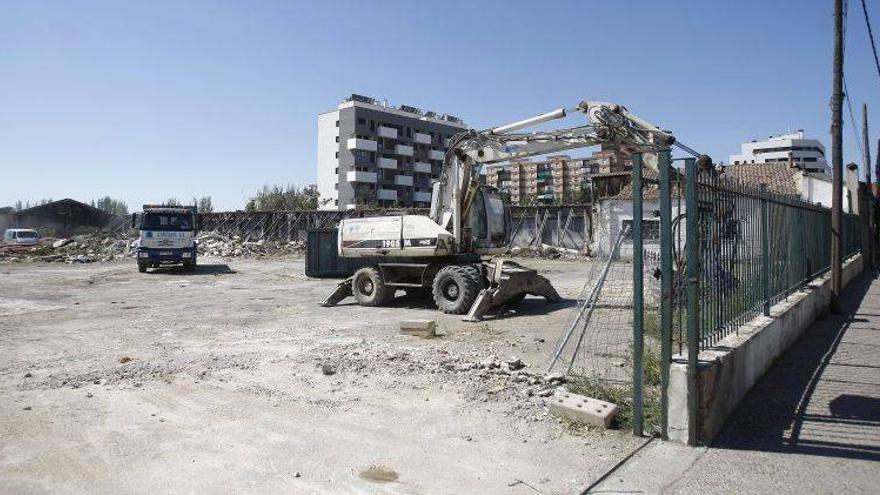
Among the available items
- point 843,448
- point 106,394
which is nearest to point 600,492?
point 843,448

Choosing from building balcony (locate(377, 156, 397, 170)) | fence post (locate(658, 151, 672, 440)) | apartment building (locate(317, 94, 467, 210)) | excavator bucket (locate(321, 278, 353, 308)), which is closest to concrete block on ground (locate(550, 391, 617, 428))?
fence post (locate(658, 151, 672, 440))

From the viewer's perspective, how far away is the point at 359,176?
74.6 metres

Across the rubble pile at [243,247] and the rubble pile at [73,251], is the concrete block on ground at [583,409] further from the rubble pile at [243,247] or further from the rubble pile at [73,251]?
the rubble pile at [73,251]

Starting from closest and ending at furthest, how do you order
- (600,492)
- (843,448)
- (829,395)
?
(600,492) < (843,448) < (829,395)

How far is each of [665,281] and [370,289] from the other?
1030 cm

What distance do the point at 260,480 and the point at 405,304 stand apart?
1027 centimetres

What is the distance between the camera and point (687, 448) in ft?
15.0

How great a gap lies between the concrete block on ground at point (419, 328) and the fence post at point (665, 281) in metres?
5.28

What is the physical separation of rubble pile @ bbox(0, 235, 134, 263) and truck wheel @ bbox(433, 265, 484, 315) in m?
28.4

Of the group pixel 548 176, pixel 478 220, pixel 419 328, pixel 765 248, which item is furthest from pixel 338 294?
pixel 548 176

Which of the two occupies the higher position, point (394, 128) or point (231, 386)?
→ point (394, 128)

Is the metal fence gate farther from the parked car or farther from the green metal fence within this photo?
the parked car

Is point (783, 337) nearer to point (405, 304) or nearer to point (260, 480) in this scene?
point (260, 480)

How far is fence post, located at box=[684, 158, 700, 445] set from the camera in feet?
15.1
